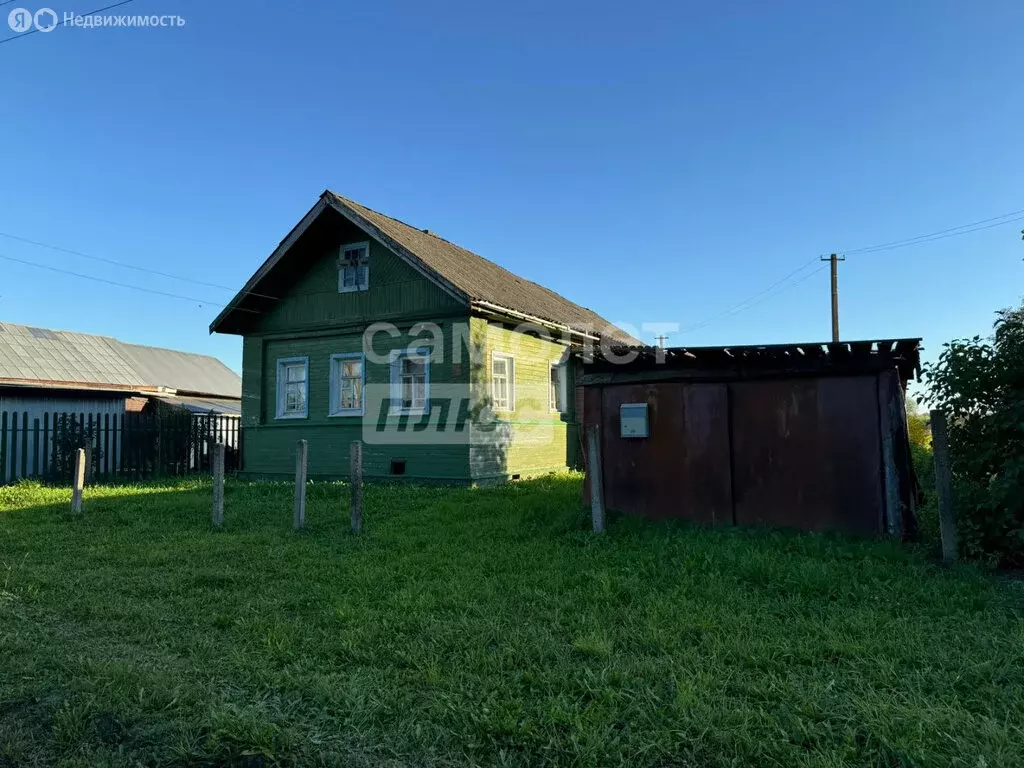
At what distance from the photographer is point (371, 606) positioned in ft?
18.0

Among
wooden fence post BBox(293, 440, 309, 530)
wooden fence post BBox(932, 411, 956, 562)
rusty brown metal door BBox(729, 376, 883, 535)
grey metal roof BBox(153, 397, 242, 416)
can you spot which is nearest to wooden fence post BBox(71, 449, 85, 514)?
wooden fence post BBox(293, 440, 309, 530)

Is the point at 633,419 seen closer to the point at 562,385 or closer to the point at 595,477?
the point at 595,477

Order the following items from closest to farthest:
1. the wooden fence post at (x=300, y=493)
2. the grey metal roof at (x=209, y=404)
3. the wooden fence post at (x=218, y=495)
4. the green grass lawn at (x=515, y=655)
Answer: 1. the green grass lawn at (x=515, y=655)
2. the wooden fence post at (x=300, y=493)
3. the wooden fence post at (x=218, y=495)
4. the grey metal roof at (x=209, y=404)

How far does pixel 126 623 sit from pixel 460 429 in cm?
943

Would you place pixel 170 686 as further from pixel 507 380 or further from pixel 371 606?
pixel 507 380

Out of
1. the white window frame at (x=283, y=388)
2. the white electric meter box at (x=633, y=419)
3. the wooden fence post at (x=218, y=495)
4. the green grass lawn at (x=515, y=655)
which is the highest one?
the white window frame at (x=283, y=388)

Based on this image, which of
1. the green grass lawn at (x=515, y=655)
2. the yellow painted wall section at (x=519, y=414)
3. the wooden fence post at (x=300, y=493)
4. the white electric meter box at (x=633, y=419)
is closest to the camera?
the green grass lawn at (x=515, y=655)

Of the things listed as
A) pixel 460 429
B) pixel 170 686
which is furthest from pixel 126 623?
pixel 460 429

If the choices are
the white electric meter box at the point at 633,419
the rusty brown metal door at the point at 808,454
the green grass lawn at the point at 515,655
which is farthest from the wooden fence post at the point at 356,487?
the rusty brown metal door at the point at 808,454

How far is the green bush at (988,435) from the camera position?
626 centimetres

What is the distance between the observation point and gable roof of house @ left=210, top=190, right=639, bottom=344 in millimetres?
14273

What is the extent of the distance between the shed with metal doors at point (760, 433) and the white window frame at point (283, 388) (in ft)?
30.5

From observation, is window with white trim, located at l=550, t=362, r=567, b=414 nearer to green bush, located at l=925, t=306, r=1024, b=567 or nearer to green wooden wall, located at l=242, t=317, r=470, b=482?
green wooden wall, located at l=242, t=317, r=470, b=482

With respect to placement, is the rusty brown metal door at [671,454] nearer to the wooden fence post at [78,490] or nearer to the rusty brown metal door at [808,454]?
the rusty brown metal door at [808,454]
